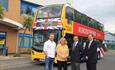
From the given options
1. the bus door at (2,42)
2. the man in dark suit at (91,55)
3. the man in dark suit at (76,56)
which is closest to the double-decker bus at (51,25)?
the bus door at (2,42)

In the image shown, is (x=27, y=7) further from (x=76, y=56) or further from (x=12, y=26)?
(x=76, y=56)

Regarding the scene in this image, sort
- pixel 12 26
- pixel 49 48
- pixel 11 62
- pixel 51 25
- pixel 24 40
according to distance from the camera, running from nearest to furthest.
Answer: pixel 49 48, pixel 51 25, pixel 11 62, pixel 12 26, pixel 24 40

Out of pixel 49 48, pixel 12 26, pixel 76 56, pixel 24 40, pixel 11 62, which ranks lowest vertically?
pixel 11 62

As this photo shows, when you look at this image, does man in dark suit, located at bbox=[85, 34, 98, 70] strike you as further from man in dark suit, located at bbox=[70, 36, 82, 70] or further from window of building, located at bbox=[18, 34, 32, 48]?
window of building, located at bbox=[18, 34, 32, 48]

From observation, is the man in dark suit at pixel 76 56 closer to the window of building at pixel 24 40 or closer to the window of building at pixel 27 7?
the window of building at pixel 24 40

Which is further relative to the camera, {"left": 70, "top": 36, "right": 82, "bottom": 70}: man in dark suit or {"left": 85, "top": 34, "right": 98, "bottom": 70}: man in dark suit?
{"left": 70, "top": 36, "right": 82, "bottom": 70}: man in dark suit

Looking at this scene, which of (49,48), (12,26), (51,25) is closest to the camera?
(49,48)

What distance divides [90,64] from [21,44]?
2530 cm

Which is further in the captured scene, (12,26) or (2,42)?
(12,26)

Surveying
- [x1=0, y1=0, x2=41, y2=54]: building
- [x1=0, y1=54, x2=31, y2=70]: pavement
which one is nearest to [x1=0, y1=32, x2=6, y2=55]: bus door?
[x1=0, y1=0, x2=41, y2=54]: building

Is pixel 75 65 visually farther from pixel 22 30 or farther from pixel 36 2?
pixel 36 2

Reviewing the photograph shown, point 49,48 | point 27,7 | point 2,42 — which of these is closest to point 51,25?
point 49,48

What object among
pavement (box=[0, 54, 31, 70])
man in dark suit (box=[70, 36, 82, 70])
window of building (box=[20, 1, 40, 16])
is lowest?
pavement (box=[0, 54, 31, 70])

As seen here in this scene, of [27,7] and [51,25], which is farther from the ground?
[27,7]
